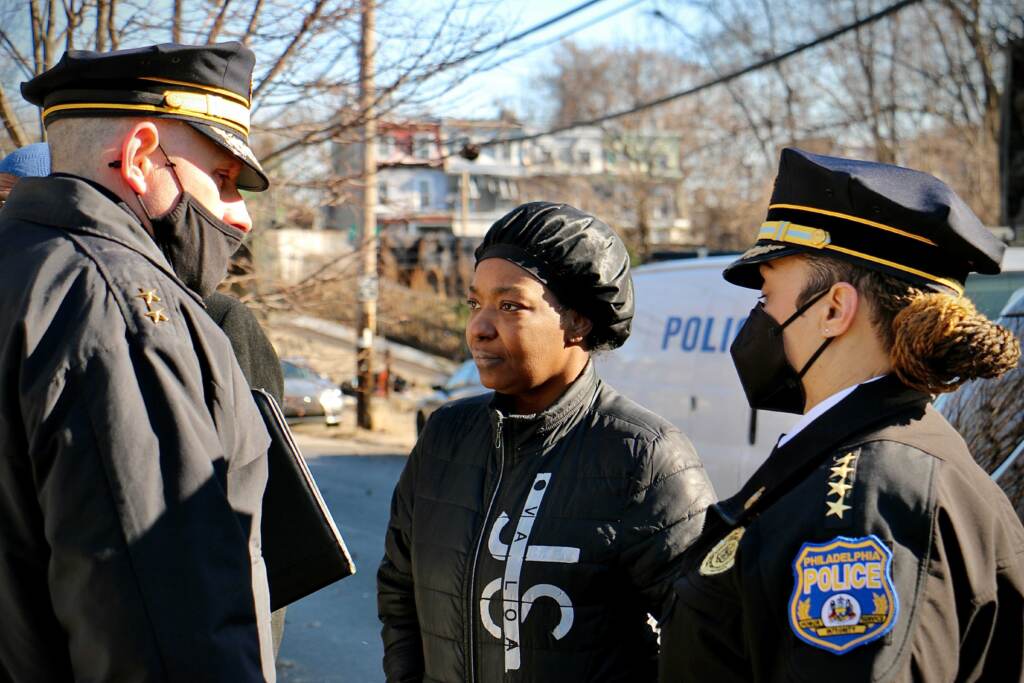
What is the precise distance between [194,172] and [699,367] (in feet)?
17.8

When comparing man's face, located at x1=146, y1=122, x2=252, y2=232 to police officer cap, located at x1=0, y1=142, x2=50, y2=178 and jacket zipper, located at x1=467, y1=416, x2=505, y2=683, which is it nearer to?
jacket zipper, located at x1=467, y1=416, x2=505, y2=683

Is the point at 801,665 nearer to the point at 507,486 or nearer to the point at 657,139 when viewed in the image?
the point at 507,486

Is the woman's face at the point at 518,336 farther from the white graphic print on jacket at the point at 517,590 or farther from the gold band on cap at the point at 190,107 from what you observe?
the gold band on cap at the point at 190,107

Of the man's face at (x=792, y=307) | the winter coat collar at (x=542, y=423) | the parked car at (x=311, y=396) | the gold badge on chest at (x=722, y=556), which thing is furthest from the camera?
the parked car at (x=311, y=396)

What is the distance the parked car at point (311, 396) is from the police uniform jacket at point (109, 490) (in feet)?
47.0

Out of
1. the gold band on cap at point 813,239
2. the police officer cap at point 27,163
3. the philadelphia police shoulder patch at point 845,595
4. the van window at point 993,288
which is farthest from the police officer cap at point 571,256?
the van window at point 993,288

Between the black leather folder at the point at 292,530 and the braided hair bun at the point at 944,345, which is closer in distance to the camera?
the braided hair bun at the point at 944,345

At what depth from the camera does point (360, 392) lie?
17.4 m

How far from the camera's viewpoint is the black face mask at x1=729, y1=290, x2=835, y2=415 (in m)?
2.15

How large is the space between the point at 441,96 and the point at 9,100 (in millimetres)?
2769

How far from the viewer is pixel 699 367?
23.7 ft

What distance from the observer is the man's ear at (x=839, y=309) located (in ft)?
6.52

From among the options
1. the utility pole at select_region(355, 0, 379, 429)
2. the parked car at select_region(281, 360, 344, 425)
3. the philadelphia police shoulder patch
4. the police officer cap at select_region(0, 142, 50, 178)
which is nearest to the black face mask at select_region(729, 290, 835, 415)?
the philadelphia police shoulder patch

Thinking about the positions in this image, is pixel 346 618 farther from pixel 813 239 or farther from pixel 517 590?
pixel 813 239
